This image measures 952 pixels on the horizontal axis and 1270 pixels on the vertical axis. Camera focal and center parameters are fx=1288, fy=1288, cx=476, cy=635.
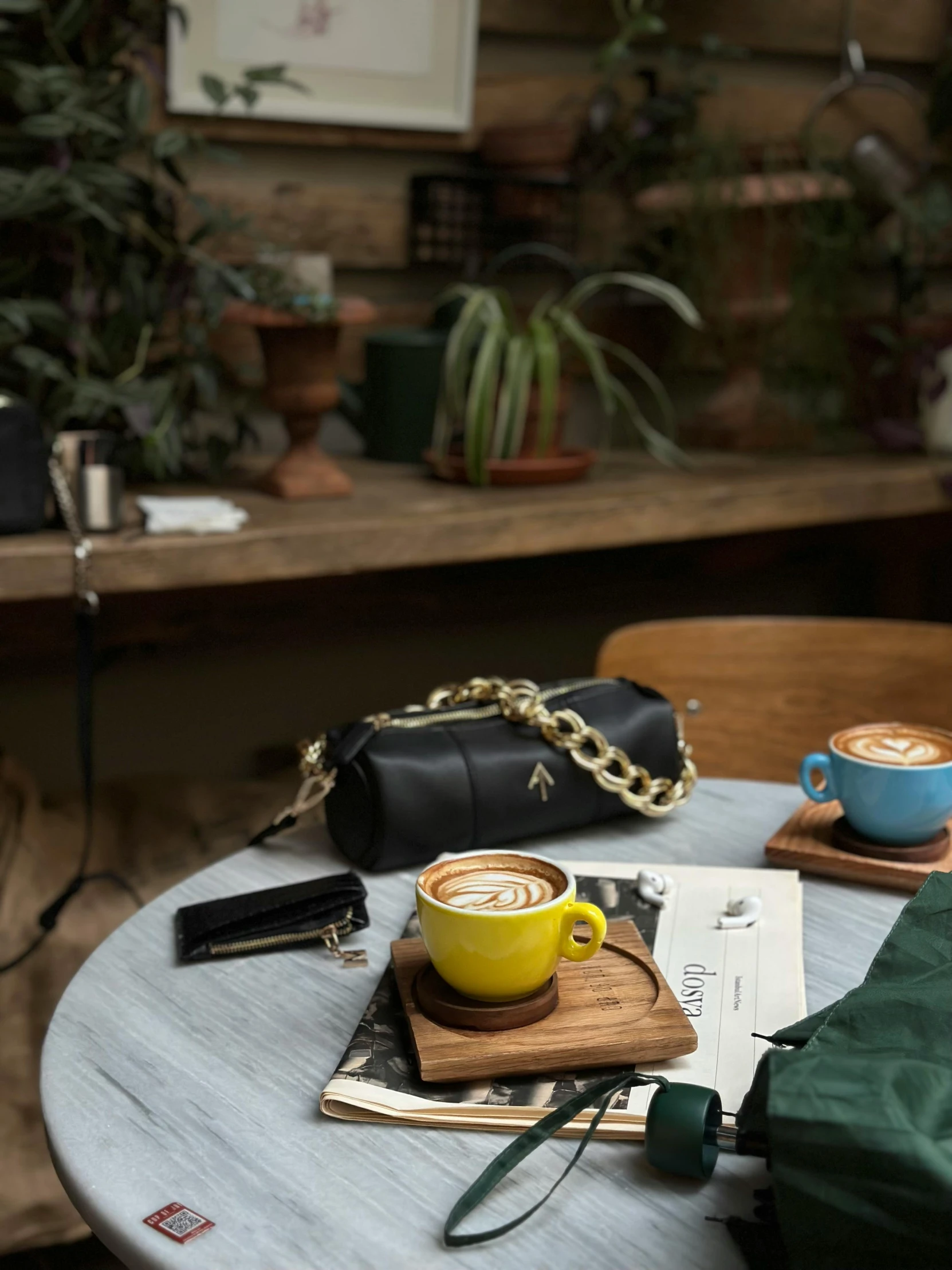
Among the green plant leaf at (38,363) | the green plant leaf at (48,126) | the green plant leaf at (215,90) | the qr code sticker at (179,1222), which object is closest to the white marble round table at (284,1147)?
the qr code sticker at (179,1222)

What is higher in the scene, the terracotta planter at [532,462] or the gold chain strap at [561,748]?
the terracotta planter at [532,462]

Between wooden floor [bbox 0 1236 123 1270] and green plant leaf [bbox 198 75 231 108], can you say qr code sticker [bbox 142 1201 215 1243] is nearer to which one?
wooden floor [bbox 0 1236 123 1270]

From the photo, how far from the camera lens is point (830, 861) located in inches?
36.3

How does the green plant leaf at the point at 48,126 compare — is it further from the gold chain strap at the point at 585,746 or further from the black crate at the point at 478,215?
the gold chain strap at the point at 585,746

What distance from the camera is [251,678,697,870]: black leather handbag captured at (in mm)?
941

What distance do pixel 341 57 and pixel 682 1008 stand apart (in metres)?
1.73

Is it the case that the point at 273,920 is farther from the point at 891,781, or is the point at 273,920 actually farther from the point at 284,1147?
the point at 891,781

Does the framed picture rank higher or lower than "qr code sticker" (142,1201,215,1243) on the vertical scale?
higher

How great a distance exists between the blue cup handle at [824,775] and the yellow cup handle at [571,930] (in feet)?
1.00

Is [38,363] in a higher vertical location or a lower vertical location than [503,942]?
higher

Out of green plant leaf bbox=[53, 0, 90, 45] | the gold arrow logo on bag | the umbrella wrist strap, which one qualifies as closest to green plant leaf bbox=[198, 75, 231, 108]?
green plant leaf bbox=[53, 0, 90, 45]

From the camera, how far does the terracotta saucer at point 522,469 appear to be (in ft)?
6.11

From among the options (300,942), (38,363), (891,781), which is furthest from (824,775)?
(38,363)

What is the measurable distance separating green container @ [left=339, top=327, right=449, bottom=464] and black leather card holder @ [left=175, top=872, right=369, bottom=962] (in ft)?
4.12
